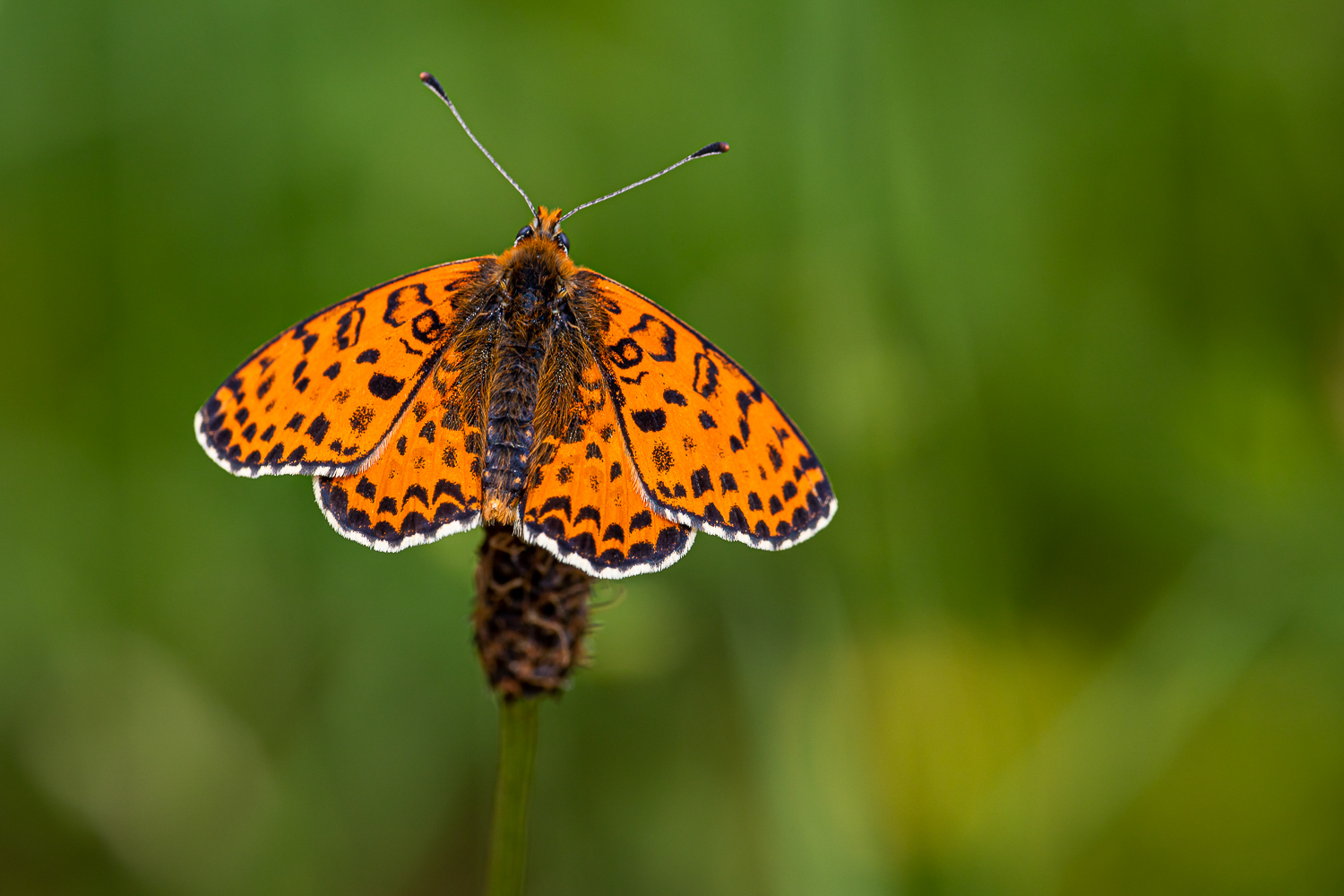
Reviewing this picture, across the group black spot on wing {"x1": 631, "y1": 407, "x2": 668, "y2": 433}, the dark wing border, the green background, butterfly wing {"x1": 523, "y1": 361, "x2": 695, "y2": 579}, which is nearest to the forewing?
the dark wing border

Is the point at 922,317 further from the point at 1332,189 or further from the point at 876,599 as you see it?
the point at 1332,189

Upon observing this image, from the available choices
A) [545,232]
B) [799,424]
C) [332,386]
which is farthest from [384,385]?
[799,424]

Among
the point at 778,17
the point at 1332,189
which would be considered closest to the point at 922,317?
the point at 778,17

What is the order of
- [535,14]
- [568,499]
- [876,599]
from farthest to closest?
[535,14], [876,599], [568,499]

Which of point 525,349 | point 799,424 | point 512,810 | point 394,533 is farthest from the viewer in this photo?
point 799,424

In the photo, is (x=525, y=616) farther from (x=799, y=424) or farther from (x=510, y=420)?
(x=799, y=424)

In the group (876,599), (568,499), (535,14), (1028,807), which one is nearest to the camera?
(568,499)

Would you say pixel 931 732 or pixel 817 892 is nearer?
pixel 817 892
